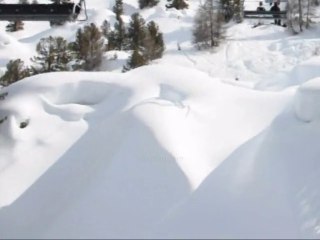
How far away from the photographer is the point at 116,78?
11555mm

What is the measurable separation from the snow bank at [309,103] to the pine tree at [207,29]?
50.7 ft

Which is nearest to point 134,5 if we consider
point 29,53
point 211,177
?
point 29,53

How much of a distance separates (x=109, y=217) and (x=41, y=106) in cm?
434

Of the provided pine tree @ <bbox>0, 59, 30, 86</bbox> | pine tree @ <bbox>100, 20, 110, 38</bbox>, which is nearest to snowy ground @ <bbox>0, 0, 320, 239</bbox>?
pine tree @ <bbox>0, 59, 30, 86</bbox>

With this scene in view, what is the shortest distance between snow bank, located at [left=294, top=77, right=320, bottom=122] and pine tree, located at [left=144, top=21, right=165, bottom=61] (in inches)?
493

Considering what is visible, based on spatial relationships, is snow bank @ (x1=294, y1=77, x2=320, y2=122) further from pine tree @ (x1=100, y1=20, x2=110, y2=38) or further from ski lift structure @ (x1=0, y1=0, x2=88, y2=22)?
pine tree @ (x1=100, y1=20, x2=110, y2=38)

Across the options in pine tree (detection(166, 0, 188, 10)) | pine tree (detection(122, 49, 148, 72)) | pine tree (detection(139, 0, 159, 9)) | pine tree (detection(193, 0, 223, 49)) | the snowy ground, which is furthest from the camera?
pine tree (detection(139, 0, 159, 9))

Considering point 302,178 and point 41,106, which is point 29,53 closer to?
point 41,106

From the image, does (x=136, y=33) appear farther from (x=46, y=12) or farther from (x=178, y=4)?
(x=46, y=12)

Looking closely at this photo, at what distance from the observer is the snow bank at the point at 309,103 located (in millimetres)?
9133

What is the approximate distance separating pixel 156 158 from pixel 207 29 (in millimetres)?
17459

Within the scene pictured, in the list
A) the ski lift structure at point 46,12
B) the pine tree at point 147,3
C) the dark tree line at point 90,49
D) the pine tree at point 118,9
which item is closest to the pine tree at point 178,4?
the pine tree at point 147,3

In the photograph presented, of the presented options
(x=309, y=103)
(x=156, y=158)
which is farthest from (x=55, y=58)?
(x=309, y=103)

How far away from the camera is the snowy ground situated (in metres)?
7.39
